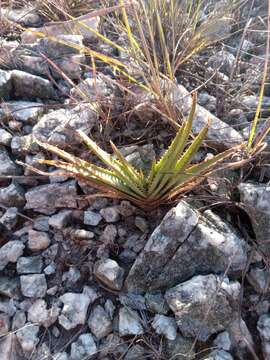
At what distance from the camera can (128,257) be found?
1.17 metres

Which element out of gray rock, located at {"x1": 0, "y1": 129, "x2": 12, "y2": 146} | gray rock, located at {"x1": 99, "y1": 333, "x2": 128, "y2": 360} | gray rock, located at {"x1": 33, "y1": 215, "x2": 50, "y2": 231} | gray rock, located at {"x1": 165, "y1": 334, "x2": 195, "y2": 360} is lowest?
gray rock, located at {"x1": 165, "y1": 334, "x2": 195, "y2": 360}

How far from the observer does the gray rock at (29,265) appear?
119 cm

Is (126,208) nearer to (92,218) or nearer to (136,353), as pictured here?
(92,218)

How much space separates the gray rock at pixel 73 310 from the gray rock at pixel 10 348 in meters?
0.13

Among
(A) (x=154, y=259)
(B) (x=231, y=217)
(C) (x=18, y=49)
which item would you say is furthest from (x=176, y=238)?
(C) (x=18, y=49)

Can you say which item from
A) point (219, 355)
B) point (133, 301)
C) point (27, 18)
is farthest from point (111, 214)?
point (27, 18)

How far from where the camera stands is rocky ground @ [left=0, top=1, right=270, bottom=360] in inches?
40.8

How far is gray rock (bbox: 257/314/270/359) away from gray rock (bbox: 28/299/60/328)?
1.80 feet

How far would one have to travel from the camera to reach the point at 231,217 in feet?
4.03

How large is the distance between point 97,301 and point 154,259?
20 cm

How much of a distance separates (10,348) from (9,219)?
0.39 meters

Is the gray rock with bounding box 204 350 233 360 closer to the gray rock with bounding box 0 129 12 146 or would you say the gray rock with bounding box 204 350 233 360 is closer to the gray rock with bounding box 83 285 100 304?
the gray rock with bounding box 83 285 100 304

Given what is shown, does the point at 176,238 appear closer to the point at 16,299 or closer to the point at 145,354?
the point at 145,354

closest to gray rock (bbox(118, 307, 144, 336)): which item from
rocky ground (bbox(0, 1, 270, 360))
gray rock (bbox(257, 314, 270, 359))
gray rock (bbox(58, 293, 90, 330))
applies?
rocky ground (bbox(0, 1, 270, 360))
